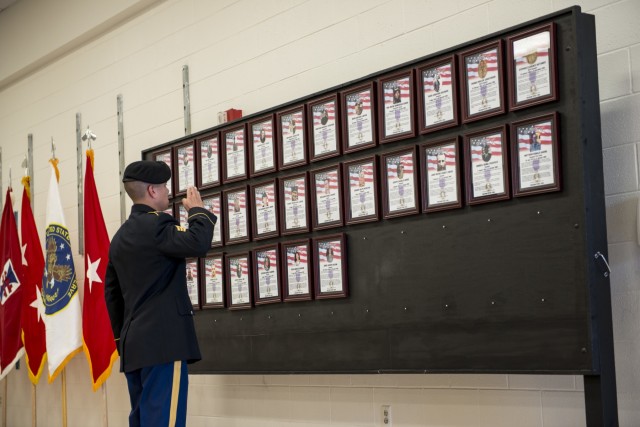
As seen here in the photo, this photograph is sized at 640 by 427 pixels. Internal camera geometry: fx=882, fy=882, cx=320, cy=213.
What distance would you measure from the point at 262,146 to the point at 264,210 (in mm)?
333

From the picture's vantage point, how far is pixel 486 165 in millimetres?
3361

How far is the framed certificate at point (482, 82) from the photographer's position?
334 cm

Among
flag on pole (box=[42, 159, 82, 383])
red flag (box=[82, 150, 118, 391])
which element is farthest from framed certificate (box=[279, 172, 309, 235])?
flag on pole (box=[42, 159, 82, 383])

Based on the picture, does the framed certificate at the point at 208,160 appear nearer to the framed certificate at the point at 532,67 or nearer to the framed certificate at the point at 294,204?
the framed certificate at the point at 294,204

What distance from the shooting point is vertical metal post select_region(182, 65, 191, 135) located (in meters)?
5.46

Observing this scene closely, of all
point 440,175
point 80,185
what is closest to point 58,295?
point 80,185

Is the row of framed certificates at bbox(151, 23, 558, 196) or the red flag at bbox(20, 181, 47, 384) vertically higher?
the row of framed certificates at bbox(151, 23, 558, 196)

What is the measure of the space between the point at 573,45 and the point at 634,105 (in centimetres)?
33

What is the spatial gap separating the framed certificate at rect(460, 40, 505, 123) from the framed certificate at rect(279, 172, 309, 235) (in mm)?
1047

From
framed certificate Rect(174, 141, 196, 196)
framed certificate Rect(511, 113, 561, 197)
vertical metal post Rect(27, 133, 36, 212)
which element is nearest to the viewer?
framed certificate Rect(511, 113, 561, 197)

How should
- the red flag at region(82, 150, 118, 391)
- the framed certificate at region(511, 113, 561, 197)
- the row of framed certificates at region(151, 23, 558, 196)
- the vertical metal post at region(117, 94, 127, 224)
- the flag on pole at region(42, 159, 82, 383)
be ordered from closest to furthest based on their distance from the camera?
the framed certificate at region(511, 113, 561, 197) < the row of framed certificates at region(151, 23, 558, 196) < the red flag at region(82, 150, 118, 391) < the flag on pole at region(42, 159, 82, 383) < the vertical metal post at region(117, 94, 127, 224)

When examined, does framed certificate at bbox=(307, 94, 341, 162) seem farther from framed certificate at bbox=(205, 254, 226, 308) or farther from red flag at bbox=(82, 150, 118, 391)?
red flag at bbox=(82, 150, 118, 391)

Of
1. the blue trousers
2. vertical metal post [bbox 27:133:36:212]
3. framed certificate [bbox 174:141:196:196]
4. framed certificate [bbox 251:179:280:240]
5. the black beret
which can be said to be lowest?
the blue trousers

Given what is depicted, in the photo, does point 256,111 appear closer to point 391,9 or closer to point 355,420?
point 391,9
